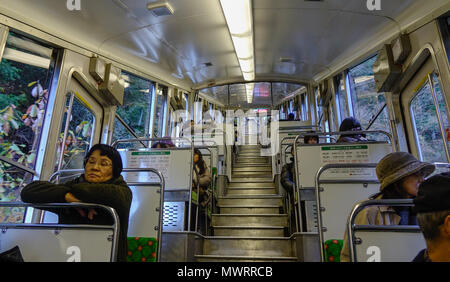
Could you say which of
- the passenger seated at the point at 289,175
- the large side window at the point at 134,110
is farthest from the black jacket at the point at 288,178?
the large side window at the point at 134,110

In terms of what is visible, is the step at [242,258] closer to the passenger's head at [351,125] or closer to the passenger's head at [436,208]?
the passenger's head at [351,125]

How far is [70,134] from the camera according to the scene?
157 inches

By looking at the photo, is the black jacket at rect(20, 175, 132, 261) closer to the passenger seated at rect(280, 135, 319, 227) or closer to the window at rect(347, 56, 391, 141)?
the passenger seated at rect(280, 135, 319, 227)

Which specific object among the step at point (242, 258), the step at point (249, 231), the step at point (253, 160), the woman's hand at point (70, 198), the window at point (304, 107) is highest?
the window at point (304, 107)

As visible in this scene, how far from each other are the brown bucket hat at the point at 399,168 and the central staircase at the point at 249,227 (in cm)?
205

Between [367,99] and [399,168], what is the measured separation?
376 centimetres

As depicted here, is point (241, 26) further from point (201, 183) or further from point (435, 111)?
point (435, 111)

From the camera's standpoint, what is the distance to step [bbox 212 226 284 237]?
4215 millimetres

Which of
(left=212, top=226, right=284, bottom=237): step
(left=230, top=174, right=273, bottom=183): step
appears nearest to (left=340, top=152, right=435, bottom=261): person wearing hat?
(left=212, top=226, right=284, bottom=237): step

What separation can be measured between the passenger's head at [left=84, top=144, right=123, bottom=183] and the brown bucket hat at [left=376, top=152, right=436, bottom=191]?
1922 millimetres

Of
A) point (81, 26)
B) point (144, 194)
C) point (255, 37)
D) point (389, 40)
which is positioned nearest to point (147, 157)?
point (144, 194)

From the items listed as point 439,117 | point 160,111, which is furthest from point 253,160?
point 439,117

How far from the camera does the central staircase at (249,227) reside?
364 cm

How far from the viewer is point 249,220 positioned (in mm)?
4648
